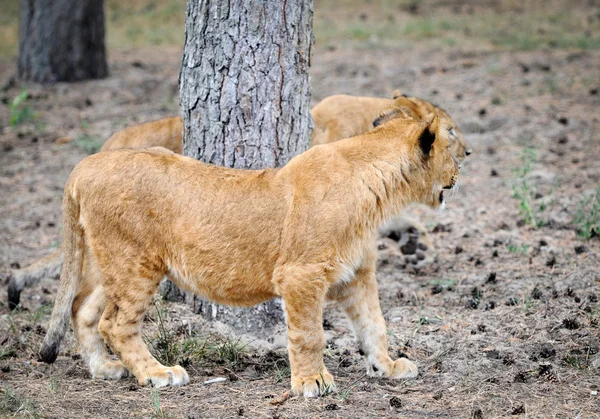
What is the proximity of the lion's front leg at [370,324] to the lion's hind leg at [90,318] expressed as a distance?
1487mm

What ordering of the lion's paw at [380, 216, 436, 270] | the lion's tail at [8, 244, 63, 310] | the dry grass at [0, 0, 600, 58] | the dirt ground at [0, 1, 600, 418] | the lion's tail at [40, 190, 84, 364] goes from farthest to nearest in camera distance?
the dry grass at [0, 0, 600, 58] → the lion's paw at [380, 216, 436, 270] → the lion's tail at [8, 244, 63, 310] → the lion's tail at [40, 190, 84, 364] → the dirt ground at [0, 1, 600, 418]

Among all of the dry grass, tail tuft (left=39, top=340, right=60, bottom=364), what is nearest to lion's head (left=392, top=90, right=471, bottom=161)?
tail tuft (left=39, top=340, right=60, bottom=364)

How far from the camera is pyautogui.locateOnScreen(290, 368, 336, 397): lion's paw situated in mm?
4723

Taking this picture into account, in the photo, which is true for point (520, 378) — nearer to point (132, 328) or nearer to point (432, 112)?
point (132, 328)

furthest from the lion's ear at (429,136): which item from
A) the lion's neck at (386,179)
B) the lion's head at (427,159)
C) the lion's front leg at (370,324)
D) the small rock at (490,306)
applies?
the small rock at (490,306)

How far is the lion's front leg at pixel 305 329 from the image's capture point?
468 cm

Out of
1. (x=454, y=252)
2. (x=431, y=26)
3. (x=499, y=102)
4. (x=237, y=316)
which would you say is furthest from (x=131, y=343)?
(x=431, y=26)

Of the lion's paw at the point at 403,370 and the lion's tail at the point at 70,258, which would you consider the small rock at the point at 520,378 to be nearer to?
the lion's paw at the point at 403,370

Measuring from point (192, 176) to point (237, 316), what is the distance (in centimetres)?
125

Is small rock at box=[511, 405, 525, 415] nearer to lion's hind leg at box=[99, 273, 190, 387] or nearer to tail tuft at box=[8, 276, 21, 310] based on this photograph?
lion's hind leg at box=[99, 273, 190, 387]

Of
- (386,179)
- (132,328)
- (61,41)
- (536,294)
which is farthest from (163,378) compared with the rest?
(61,41)

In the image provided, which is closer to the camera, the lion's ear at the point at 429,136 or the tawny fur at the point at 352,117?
the lion's ear at the point at 429,136

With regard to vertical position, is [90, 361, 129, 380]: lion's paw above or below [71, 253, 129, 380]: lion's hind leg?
below

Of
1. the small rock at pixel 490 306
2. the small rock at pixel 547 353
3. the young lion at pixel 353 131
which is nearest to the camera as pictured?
the small rock at pixel 547 353
